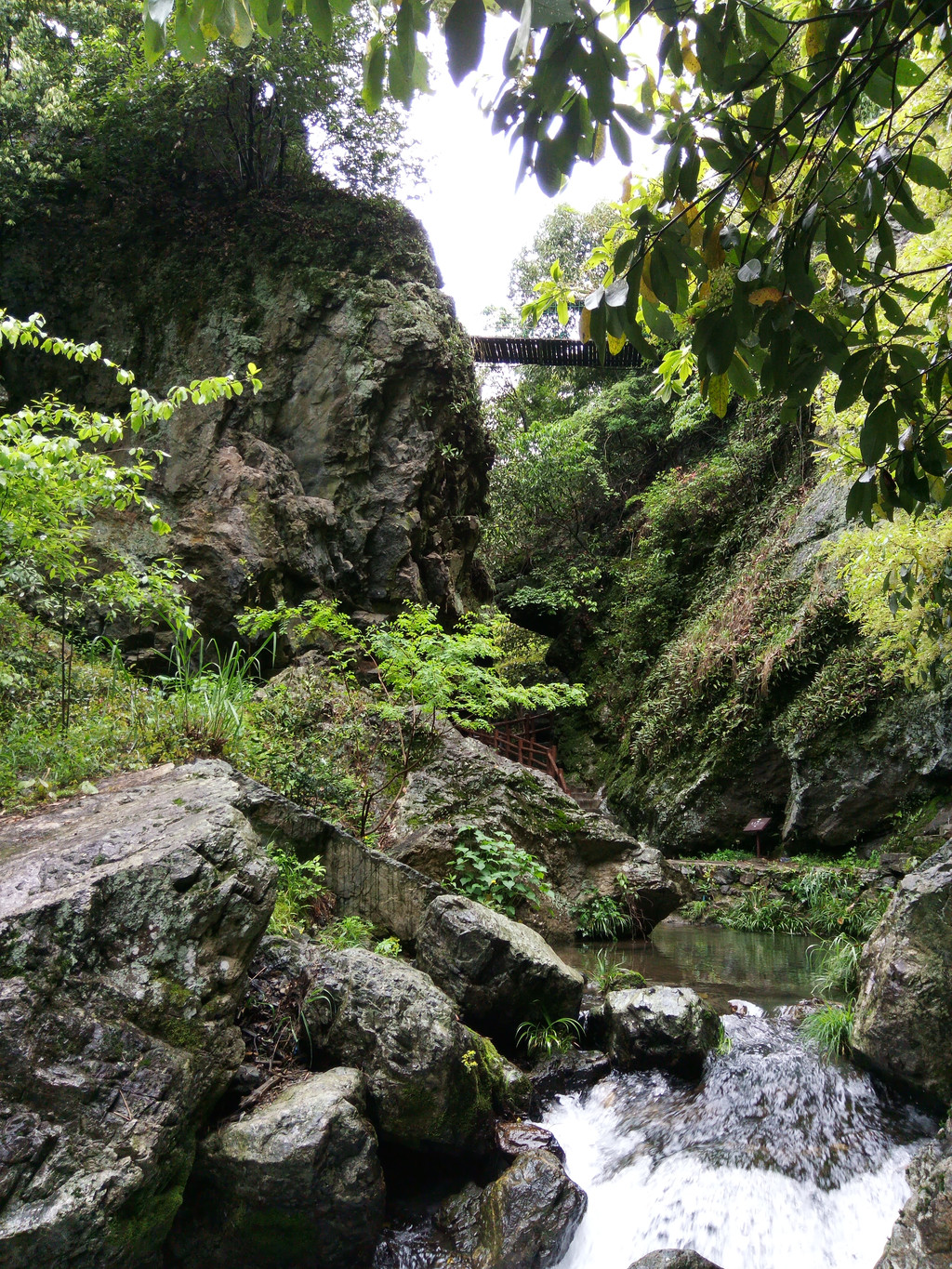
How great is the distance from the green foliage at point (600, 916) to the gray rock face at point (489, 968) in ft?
8.51

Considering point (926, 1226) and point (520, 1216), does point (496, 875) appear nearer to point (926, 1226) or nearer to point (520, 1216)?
point (520, 1216)

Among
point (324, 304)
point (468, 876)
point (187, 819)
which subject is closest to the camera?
point (187, 819)

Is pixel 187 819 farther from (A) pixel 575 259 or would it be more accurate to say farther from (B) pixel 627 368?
(A) pixel 575 259

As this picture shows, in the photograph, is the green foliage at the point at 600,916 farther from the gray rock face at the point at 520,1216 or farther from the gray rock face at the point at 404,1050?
the gray rock face at the point at 520,1216

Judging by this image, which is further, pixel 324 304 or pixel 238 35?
pixel 324 304

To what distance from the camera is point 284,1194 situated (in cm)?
263

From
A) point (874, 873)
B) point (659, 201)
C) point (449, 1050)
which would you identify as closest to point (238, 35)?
point (659, 201)

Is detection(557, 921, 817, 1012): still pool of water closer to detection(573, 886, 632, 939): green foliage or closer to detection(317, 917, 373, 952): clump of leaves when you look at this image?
detection(573, 886, 632, 939): green foliage

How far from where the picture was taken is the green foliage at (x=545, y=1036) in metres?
4.36

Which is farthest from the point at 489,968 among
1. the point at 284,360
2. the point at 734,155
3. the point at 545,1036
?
the point at 284,360

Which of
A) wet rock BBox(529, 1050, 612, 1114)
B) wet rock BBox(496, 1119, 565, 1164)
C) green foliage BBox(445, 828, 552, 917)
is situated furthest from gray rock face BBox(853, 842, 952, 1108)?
green foliage BBox(445, 828, 552, 917)

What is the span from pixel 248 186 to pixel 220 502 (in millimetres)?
5775

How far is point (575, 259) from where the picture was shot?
2186 centimetres

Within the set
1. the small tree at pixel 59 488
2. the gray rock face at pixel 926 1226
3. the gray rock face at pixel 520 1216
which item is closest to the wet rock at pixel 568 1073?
the gray rock face at pixel 520 1216
